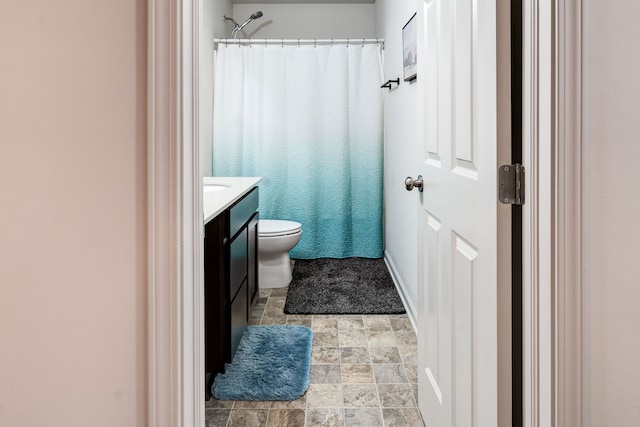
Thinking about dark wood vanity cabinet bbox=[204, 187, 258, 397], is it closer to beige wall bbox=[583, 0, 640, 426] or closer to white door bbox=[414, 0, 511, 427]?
white door bbox=[414, 0, 511, 427]

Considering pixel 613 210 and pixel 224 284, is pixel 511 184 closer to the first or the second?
pixel 613 210

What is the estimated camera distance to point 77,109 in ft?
2.66

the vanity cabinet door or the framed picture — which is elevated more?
the framed picture

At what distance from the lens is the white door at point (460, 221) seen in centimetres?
103

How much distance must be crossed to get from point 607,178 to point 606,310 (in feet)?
0.71

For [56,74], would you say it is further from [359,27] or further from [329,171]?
[359,27]

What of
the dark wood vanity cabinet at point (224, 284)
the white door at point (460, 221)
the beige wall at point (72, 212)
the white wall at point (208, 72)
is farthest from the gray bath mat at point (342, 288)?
the beige wall at point (72, 212)

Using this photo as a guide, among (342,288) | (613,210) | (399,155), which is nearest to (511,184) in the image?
(613,210)

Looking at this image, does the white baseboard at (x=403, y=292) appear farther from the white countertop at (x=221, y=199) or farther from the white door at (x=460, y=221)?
the white countertop at (x=221, y=199)

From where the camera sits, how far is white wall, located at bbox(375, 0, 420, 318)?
274 cm

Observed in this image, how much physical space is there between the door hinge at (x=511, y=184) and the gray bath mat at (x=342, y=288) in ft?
6.54

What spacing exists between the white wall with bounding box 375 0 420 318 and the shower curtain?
0.57 ft

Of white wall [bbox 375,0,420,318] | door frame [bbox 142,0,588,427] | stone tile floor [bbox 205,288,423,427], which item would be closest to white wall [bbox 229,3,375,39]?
→ white wall [bbox 375,0,420,318]

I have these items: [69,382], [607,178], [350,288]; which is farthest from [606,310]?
[350,288]
